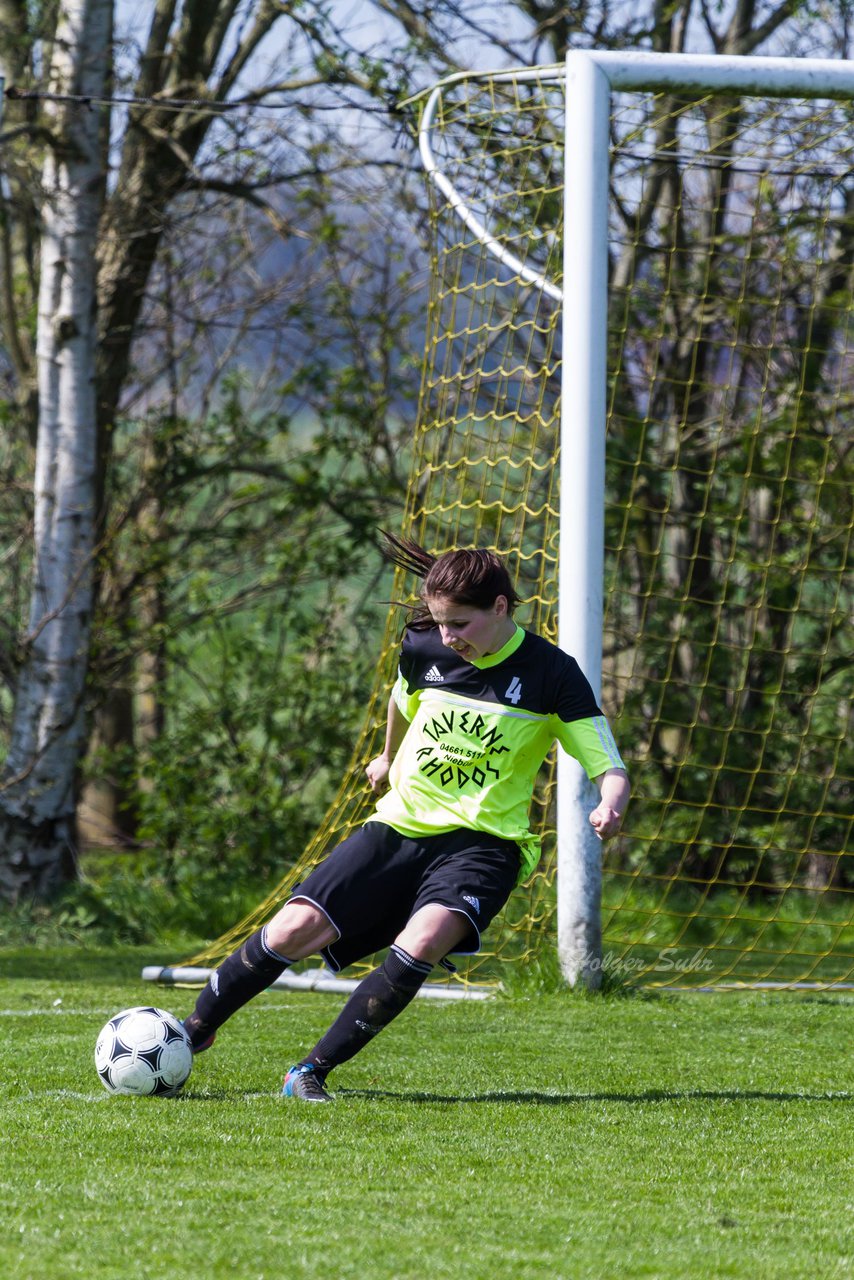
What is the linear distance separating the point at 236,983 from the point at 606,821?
1.04m

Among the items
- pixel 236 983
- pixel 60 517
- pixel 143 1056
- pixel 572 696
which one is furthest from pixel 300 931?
pixel 60 517

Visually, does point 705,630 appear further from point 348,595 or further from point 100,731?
point 100,731

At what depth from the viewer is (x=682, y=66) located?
217 inches

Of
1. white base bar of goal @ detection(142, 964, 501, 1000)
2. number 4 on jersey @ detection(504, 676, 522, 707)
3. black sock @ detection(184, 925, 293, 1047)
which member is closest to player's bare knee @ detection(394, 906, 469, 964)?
black sock @ detection(184, 925, 293, 1047)

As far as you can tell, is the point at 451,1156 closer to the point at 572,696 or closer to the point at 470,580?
the point at 572,696

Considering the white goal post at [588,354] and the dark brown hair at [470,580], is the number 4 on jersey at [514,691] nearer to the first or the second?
the dark brown hair at [470,580]

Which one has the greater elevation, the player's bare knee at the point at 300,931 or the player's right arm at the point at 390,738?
the player's right arm at the point at 390,738

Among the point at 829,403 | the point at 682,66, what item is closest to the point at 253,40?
the point at 829,403

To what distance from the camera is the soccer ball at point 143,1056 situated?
11.8ft

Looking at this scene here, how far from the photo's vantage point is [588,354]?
17.7 ft

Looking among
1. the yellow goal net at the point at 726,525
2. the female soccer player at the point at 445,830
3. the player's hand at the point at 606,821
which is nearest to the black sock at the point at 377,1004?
the female soccer player at the point at 445,830

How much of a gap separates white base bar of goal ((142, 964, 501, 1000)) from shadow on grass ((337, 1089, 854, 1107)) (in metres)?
1.76

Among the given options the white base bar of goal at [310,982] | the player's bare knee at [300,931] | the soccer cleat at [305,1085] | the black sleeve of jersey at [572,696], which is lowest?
the white base bar of goal at [310,982]

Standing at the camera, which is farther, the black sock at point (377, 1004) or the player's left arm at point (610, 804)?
the black sock at point (377, 1004)
